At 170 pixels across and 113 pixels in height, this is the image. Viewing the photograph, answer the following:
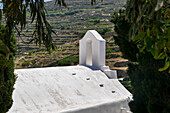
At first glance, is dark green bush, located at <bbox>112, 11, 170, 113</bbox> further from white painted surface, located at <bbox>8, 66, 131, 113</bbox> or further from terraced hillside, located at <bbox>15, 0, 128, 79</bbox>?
terraced hillside, located at <bbox>15, 0, 128, 79</bbox>

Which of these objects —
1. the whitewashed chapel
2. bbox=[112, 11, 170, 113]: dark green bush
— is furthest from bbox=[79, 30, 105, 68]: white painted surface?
bbox=[112, 11, 170, 113]: dark green bush

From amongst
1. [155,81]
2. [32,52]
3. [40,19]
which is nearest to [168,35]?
[40,19]

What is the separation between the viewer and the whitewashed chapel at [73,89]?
313 inches

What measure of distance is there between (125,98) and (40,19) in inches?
263

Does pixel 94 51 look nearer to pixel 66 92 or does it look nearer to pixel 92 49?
pixel 92 49

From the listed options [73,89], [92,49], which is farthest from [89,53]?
[73,89]

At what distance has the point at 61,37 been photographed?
3128 centimetres

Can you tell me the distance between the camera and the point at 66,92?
888cm

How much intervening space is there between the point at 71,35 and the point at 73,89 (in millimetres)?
22673

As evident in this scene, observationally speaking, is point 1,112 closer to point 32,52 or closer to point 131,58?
point 131,58

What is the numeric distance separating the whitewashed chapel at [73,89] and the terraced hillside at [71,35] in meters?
6.40

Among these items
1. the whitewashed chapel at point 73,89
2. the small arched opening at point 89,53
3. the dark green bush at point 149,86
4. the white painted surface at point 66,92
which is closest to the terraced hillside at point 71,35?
the small arched opening at point 89,53

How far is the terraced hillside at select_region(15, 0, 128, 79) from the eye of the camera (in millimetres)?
24812

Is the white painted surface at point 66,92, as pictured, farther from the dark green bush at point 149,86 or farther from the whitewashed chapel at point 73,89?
the dark green bush at point 149,86
